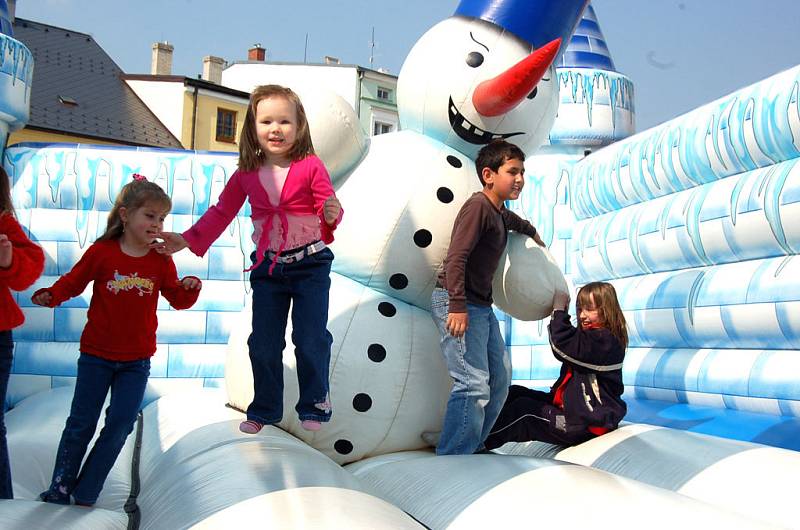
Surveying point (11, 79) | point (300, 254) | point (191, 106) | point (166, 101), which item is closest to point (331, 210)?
point (300, 254)

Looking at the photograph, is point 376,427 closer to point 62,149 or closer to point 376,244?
point 376,244

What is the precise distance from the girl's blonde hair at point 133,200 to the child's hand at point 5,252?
0.28 metres

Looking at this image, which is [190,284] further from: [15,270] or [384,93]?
[384,93]

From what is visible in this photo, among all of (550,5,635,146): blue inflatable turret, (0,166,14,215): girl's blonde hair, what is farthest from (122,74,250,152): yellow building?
(0,166,14,215): girl's blonde hair

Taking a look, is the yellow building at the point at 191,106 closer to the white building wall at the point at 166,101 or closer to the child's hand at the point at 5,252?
the white building wall at the point at 166,101

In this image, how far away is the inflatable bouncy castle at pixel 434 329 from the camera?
5.15 ft

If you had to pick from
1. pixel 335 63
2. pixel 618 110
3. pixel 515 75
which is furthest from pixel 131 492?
pixel 335 63

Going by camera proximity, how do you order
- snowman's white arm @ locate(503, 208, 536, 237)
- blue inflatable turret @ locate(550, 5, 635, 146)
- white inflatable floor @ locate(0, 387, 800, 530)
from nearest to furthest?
white inflatable floor @ locate(0, 387, 800, 530) → snowman's white arm @ locate(503, 208, 536, 237) → blue inflatable turret @ locate(550, 5, 635, 146)

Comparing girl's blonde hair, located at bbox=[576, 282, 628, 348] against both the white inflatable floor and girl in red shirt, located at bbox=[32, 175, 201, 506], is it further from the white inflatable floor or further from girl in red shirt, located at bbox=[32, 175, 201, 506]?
girl in red shirt, located at bbox=[32, 175, 201, 506]

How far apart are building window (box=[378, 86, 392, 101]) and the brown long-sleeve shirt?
15.8 meters

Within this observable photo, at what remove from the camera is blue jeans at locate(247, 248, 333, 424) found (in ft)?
6.25

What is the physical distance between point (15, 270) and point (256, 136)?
0.63 meters

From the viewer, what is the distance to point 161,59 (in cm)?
1573

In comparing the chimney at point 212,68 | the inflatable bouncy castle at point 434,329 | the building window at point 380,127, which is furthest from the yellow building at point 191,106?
the inflatable bouncy castle at point 434,329
